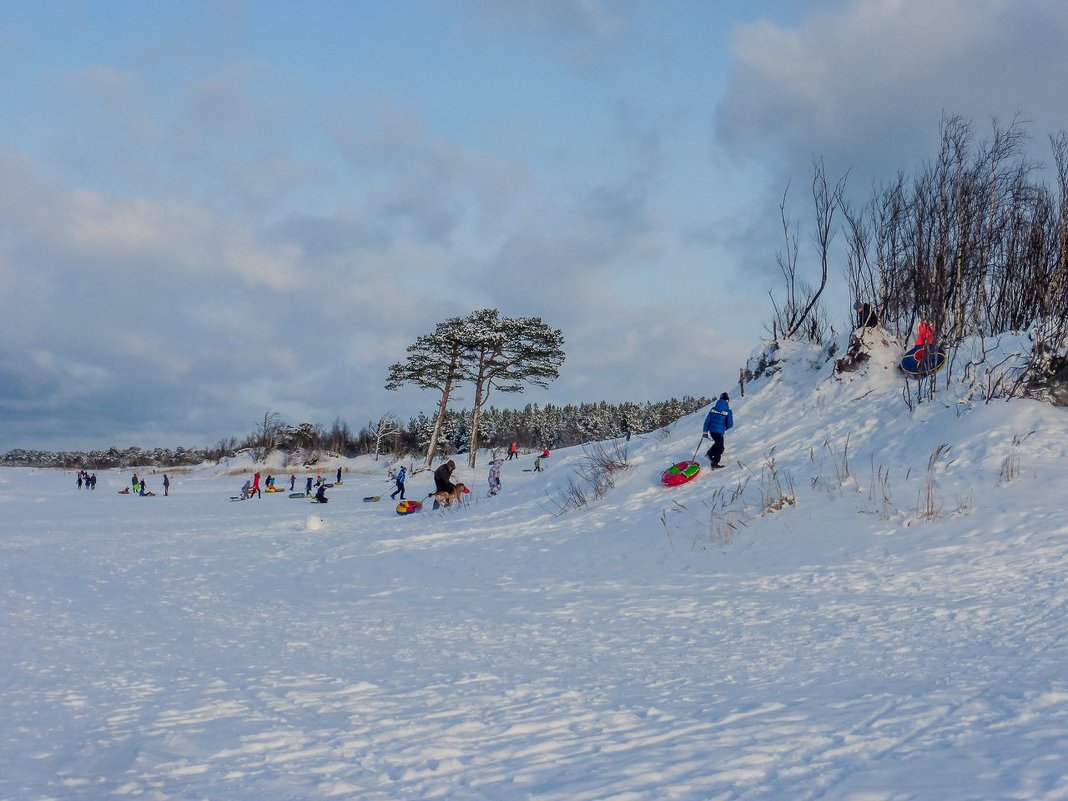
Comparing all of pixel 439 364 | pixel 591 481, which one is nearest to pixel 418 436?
pixel 439 364

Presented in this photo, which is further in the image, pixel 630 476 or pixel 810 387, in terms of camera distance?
pixel 810 387

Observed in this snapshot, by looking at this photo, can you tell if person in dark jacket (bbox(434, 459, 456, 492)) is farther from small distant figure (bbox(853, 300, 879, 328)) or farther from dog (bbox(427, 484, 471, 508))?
small distant figure (bbox(853, 300, 879, 328))

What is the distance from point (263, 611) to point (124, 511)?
2376 centimetres

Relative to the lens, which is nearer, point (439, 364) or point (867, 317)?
point (867, 317)

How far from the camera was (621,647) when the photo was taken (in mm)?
6047

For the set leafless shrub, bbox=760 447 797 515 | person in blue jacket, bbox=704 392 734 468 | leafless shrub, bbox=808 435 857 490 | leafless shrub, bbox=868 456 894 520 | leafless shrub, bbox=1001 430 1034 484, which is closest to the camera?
leafless shrub, bbox=868 456 894 520

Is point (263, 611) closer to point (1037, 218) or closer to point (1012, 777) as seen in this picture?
Answer: point (1012, 777)

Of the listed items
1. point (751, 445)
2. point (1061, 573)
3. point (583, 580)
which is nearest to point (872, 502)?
point (1061, 573)

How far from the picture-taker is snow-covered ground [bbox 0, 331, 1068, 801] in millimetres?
3410

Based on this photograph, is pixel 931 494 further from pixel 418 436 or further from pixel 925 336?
pixel 418 436

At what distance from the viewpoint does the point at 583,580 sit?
374 inches

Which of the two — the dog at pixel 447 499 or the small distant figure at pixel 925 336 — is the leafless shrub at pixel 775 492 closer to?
the small distant figure at pixel 925 336

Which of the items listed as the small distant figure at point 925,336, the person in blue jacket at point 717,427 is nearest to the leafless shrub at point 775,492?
the person in blue jacket at point 717,427

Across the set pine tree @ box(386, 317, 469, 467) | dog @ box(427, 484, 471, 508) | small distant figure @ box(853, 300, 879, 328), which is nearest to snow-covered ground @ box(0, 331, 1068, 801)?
small distant figure @ box(853, 300, 879, 328)
